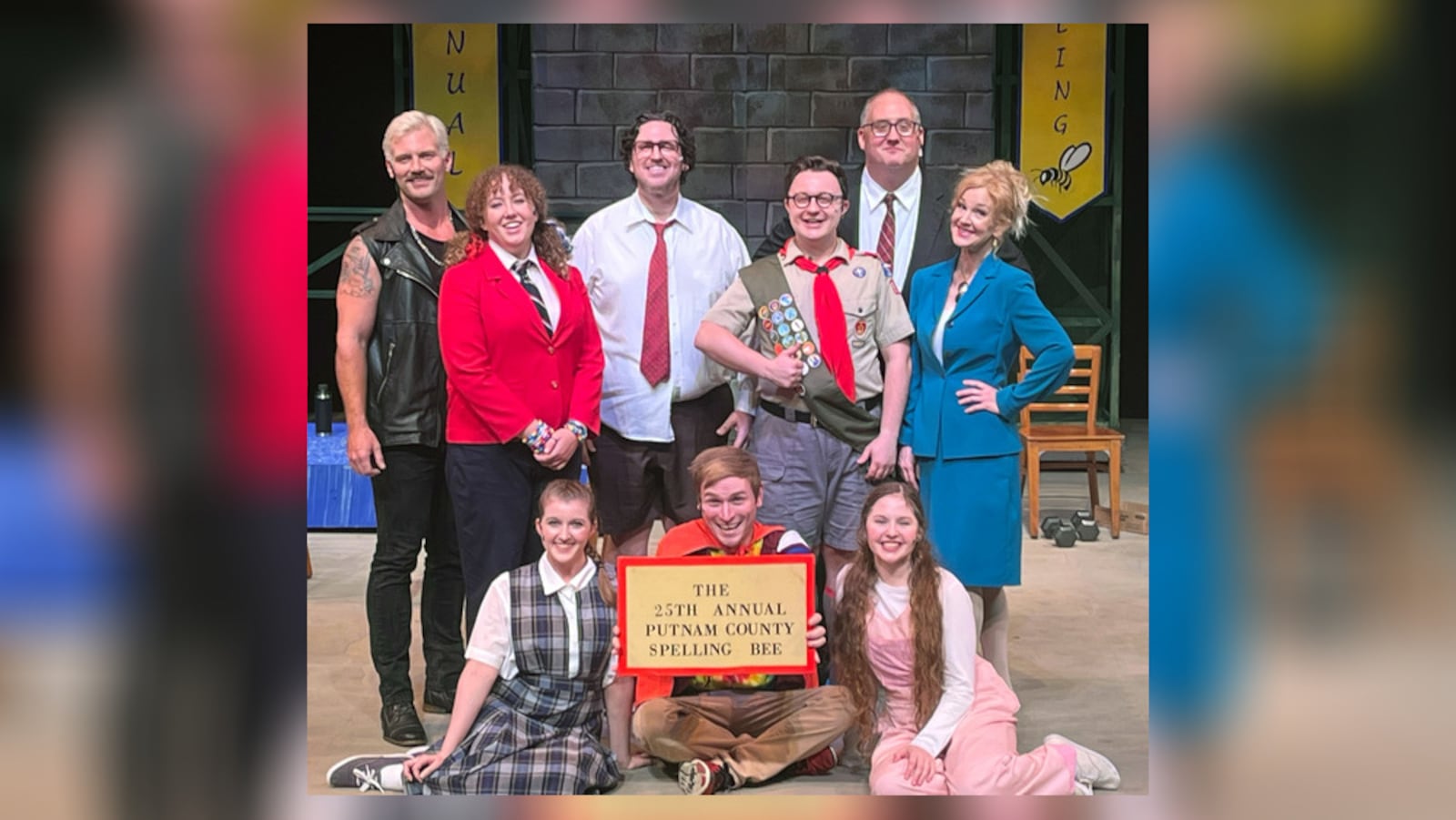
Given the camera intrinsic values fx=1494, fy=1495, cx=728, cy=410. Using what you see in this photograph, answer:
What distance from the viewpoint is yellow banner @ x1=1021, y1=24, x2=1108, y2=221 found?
389 centimetres

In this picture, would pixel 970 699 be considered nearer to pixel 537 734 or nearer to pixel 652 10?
pixel 537 734

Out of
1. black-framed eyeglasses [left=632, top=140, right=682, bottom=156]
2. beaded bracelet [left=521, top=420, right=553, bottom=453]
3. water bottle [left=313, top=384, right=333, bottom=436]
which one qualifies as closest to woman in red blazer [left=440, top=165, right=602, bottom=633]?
beaded bracelet [left=521, top=420, right=553, bottom=453]

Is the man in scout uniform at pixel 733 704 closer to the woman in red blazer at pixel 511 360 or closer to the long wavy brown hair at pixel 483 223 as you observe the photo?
the woman in red blazer at pixel 511 360

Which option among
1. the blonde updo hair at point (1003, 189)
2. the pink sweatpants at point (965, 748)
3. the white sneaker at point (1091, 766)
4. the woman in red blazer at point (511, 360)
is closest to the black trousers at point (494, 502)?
the woman in red blazer at point (511, 360)

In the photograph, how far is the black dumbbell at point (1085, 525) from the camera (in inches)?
156

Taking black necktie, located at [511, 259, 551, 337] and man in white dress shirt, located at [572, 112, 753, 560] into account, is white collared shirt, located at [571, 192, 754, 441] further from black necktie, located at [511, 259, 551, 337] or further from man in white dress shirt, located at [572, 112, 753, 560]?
black necktie, located at [511, 259, 551, 337]

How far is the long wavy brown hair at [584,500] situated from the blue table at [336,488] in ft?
1.71

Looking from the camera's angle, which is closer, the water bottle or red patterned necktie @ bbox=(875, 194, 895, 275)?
red patterned necktie @ bbox=(875, 194, 895, 275)

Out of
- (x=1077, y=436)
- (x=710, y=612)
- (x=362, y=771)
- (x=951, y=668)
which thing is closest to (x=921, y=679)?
(x=951, y=668)

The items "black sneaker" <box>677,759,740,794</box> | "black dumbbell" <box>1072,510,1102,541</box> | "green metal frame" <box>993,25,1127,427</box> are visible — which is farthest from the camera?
"black dumbbell" <box>1072,510,1102,541</box>

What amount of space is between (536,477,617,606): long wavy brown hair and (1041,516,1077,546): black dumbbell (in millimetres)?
1164
